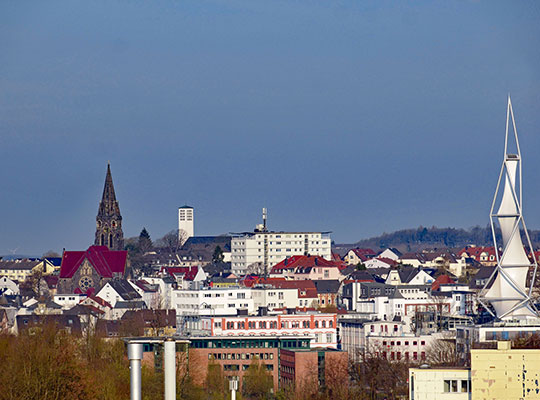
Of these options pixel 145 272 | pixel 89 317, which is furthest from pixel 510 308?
pixel 145 272

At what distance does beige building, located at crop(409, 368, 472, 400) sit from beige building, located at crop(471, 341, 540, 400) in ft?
2.21

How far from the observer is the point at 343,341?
3536 inches

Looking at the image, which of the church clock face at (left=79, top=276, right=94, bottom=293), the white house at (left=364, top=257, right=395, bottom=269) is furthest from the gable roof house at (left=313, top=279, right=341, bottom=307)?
the white house at (left=364, top=257, right=395, bottom=269)

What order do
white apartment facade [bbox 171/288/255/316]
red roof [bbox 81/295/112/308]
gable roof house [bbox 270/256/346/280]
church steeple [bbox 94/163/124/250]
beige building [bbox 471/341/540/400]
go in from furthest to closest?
church steeple [bbox 94/163/124/250], gable roof house [bbox 270/256/346/280], red roof [bbox 81/295/112/308], white apartment facade [bbox 171/288/255/316], beige building [bbox 471/341/540/400]

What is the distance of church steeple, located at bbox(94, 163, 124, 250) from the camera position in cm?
17788

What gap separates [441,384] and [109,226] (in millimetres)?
135659

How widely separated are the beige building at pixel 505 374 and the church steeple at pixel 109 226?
443 feet

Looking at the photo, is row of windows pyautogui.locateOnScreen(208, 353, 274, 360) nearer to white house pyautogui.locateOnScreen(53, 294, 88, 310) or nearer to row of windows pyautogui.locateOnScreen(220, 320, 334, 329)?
row of windows pyautogui.locateOnScreen(220, 320, 334, 329)

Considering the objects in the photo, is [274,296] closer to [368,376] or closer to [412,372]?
[368,376]

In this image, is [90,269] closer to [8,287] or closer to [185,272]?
[8,287]

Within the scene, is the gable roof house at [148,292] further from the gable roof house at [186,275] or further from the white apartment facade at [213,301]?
the white apartment facade at [213,301]

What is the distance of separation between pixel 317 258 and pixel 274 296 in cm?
3711

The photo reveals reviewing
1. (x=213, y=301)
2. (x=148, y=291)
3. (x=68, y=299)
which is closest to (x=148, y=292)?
(x=148, y=291)

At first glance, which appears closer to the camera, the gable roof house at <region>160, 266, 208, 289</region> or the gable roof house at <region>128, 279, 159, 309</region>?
the gable roof house at <region>128, 279, 159, 309</region>
